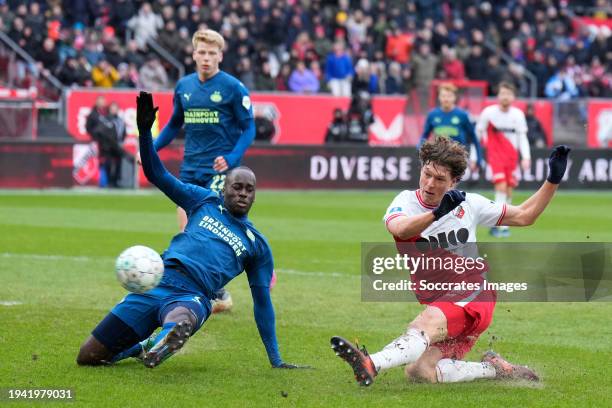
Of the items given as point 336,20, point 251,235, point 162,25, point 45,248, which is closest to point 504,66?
point 336,20

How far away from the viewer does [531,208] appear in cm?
Answer: 710

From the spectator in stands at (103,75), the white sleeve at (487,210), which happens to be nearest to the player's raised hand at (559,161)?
the white sleeve at (487,210)

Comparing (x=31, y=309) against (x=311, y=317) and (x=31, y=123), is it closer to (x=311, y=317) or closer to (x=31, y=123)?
(x=311, y=317)

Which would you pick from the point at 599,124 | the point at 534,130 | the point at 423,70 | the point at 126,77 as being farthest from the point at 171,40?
the point at 599,124

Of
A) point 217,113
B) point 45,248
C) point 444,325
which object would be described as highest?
point 217,113

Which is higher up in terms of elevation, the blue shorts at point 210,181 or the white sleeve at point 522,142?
the blue shorts at point 210,181

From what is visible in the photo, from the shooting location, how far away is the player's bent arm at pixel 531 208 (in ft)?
23.1

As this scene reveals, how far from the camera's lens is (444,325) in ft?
23.2

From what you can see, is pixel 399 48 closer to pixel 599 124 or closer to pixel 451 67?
pixel 451 67

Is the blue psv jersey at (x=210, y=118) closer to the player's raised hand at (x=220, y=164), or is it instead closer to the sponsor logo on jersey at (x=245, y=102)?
the sponsor logo on jersey at (x=245, y=102)

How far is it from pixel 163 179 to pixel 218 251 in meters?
0.60

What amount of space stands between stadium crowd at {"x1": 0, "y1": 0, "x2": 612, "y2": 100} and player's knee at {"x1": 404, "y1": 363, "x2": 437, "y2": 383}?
70.8 ft

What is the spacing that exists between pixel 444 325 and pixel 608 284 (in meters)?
4.65

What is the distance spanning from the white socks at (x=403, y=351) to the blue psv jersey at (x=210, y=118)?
3.88m
